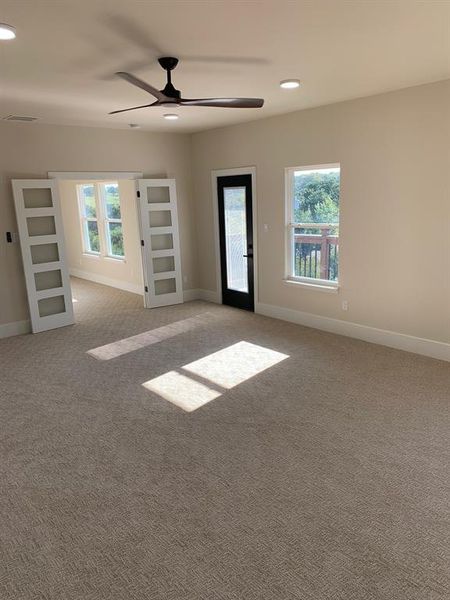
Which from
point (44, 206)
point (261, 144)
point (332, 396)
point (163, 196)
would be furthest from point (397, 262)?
point (44, 206)

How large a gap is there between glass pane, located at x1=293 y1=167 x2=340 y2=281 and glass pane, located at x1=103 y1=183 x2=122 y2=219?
12.8ft

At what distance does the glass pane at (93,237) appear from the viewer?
9019 millimetres

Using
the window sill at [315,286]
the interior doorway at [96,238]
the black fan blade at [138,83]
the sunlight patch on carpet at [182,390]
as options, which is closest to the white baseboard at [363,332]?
the window sill at [315,286]

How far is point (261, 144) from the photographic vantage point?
579cm

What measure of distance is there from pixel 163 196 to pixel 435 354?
458 cm

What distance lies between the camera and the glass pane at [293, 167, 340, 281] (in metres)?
5.21

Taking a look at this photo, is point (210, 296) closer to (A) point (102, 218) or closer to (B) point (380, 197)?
(A) point (102, 218)

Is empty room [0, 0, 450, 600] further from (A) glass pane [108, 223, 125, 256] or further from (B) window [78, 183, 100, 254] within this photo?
(B) window [78, 183, 100, 254]

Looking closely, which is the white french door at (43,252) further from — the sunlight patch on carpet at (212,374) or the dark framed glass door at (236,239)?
the sunlight patch on carpet at (212,374)

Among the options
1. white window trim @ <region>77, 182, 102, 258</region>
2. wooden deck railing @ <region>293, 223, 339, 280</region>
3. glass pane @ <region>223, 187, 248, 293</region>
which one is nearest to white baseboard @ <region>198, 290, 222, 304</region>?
glass pane @ <region>223, 187, 248, 293</region>

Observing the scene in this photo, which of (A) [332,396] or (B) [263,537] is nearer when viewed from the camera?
(B) [263,537]

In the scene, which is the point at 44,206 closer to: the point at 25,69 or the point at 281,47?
the point at 25,69

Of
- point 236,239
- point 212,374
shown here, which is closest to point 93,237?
point 236,239

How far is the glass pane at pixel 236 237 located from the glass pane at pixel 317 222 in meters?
0.94
